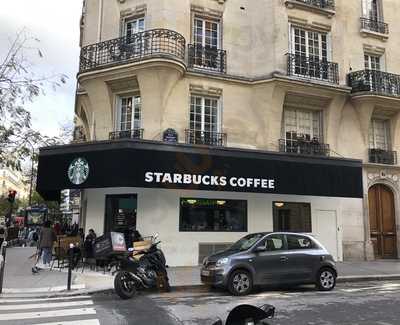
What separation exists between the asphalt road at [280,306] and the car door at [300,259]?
1.38ft

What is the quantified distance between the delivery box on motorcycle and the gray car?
11.7 ft

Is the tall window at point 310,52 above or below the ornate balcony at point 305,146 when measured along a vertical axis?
above

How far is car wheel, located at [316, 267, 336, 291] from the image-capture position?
484 inches

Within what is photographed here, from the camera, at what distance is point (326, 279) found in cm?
1238

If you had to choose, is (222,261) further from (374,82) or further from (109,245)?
(374,82)

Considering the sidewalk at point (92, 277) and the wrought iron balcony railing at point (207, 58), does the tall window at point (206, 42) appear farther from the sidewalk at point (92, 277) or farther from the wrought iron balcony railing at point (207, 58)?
the sidewalk at point (92, 277)

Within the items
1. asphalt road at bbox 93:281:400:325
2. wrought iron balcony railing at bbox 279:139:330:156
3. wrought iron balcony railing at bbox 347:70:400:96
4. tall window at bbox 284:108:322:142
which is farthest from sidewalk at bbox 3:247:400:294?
wrought iron balcony railing at bbox 347:70:400:96

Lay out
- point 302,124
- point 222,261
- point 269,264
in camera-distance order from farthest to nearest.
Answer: point 302,124 → point 269,264 → point 222,261

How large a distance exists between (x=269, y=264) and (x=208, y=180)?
4.96 metres

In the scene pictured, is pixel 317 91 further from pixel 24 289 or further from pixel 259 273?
pixel 24 289

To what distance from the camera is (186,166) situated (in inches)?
621

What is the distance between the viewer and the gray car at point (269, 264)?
37.1 feet

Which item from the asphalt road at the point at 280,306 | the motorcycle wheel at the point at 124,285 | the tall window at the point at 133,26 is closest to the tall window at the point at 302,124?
the tall window at the point at 133,26

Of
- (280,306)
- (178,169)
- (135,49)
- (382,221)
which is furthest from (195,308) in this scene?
(382,221)
